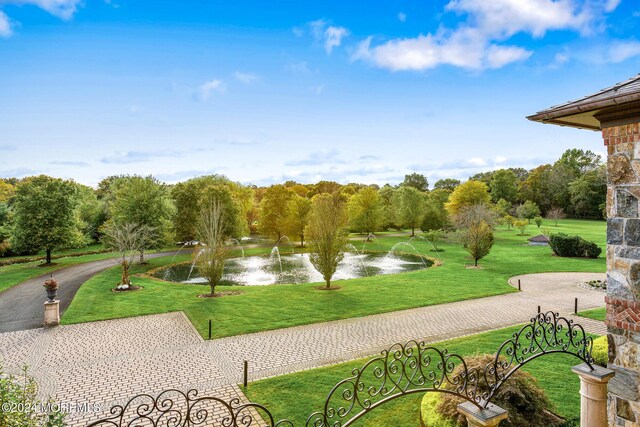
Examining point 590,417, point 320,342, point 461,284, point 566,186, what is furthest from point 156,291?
point 566,186

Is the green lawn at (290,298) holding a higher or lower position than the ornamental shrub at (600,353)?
lower

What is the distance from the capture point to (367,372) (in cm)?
1049

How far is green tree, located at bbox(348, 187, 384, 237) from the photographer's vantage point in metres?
48.1

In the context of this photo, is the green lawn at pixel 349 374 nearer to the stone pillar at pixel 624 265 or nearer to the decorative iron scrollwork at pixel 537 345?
the decorative iron scrollwork at pixel 537 345

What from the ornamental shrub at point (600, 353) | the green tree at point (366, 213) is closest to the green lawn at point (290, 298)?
the ornamental shrub at point (600, 353)

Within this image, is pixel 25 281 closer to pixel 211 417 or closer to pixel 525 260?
pixel 211 417

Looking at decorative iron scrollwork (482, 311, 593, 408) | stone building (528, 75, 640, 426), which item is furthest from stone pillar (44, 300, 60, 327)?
stone building (528, 75, 640, 426)

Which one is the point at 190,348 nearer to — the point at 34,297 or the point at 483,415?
the point at 483,415

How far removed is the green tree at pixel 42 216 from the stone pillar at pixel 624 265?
33.4 metres

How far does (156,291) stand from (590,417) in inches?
785

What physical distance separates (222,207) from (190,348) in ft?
72.2

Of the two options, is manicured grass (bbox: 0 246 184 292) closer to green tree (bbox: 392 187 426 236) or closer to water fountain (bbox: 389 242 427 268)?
water fountain (bbox: 389 242 427 268)

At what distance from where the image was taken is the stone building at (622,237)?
16.1 feet

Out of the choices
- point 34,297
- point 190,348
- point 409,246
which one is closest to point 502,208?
point 409,246
